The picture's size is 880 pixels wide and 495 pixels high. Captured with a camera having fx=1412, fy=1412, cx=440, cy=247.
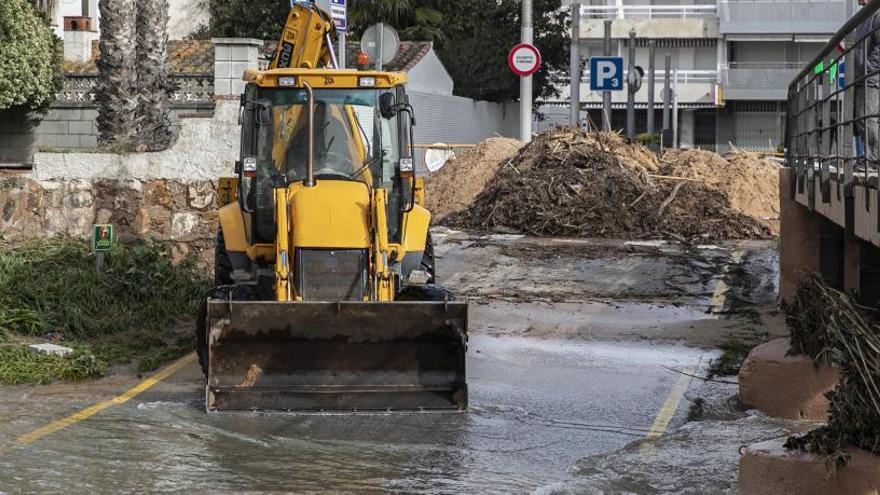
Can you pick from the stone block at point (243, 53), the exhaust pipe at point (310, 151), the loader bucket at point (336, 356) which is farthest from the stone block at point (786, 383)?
the stone block at point (243, 53)

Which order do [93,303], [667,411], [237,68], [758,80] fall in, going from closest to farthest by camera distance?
[667,411], [93,303], [237,68], [758,80]

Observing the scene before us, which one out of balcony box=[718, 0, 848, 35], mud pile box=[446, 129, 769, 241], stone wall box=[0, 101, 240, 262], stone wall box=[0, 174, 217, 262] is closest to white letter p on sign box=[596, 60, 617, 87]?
mud pile box=[446, 129, 769, 241]

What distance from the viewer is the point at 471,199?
86.7 feet

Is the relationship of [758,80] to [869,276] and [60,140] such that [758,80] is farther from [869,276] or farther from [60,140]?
[869,276]

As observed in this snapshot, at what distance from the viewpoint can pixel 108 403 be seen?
441 inches

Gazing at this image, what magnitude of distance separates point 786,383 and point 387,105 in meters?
4.00

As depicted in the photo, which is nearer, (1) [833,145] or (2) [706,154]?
(1) [833,145]

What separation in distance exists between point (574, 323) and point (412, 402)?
5821 millimetres

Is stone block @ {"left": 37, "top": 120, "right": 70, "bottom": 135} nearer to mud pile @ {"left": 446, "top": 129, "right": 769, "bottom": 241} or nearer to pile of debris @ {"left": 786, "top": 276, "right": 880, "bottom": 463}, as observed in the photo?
mud pile @ {"left": 446, "top": 129, "right": 769, "bottom": 241}

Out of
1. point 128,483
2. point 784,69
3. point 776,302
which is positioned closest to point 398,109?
point 128,483

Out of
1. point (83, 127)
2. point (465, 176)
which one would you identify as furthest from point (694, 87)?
point (83, 127)

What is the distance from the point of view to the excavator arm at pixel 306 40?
47.3 feet

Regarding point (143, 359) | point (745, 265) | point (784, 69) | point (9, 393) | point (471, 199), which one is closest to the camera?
point (9, 393)

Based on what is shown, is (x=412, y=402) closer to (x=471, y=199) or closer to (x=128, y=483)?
(x=128, y=483)
